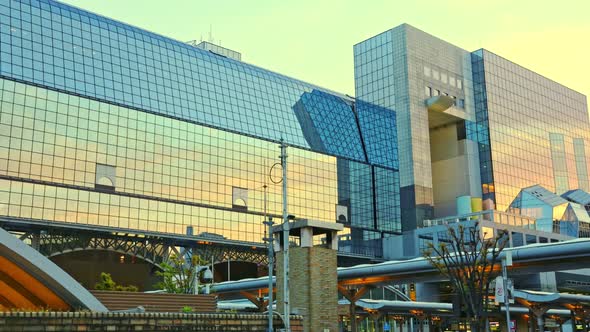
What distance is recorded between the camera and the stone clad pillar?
3616 cm

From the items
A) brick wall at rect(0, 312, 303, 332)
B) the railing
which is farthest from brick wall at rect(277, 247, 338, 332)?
the railing

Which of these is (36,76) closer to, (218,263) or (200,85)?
(200,85)

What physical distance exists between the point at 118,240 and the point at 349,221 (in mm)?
45732

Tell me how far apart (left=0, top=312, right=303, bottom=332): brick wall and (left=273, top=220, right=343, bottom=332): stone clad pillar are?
18.5 ft

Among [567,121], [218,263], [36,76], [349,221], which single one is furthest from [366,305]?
[567,121]

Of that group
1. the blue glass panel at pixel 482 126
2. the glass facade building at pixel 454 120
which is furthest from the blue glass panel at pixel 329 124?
the blue glass panel at pixel 482 126

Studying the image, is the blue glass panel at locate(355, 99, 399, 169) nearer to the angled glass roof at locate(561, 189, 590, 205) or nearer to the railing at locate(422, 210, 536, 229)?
the railing at locate(422, 210, 536, 229)

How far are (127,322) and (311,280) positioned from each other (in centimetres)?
1272

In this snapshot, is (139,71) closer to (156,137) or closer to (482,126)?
(156,137)

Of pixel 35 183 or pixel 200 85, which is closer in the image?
pixel 35 183

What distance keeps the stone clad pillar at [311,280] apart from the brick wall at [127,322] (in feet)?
18.5

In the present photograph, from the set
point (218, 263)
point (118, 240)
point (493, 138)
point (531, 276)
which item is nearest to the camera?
point (118, 240)

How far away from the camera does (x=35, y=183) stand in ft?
271

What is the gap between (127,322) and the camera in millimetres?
25750
